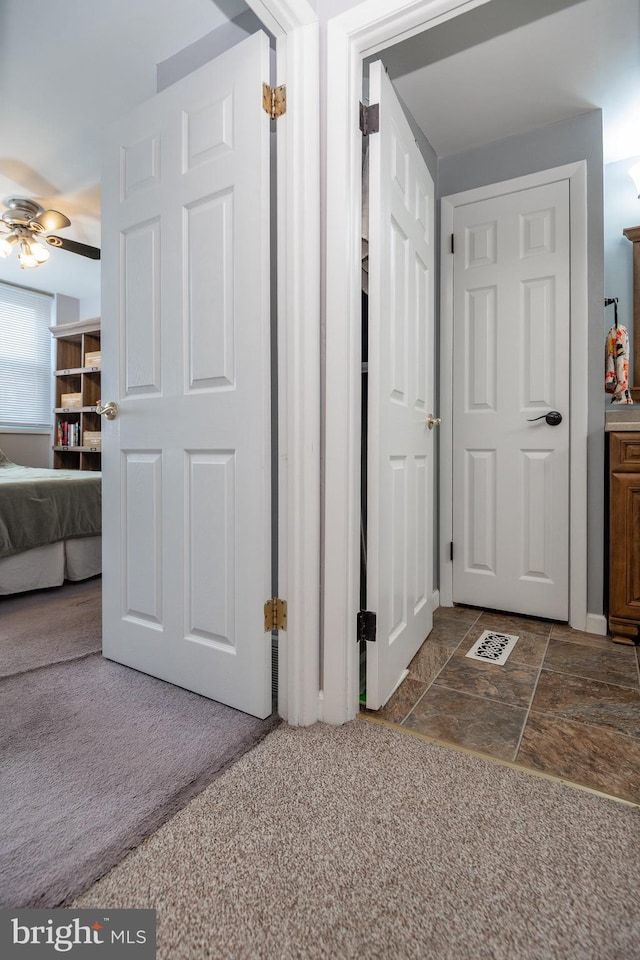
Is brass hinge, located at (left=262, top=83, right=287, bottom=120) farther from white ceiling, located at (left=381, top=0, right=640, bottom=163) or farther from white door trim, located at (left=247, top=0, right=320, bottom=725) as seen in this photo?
white ceiling, located at (left=381, top=0, right=640, bottom=163)

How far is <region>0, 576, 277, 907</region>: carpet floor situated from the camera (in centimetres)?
94

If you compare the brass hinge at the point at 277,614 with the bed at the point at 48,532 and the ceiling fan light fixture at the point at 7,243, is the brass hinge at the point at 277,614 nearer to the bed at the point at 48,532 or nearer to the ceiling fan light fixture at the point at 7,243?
the bed at the point at 48,532

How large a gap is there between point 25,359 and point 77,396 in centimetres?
64

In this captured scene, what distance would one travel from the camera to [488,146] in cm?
237

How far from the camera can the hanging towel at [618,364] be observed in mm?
2324

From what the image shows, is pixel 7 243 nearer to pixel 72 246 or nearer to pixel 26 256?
pixel 26 256

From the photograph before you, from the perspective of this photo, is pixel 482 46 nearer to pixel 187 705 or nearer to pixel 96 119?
pixel 96 119

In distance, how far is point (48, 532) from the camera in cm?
279

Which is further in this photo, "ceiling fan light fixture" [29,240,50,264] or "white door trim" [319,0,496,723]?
"ceiling fan light fixture" [29,240,50,264]

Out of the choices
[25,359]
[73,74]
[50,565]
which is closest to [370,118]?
[73,74]

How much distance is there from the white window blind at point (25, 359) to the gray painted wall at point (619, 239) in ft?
17.4

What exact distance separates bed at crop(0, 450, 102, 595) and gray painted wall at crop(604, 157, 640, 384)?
3058 millimetres

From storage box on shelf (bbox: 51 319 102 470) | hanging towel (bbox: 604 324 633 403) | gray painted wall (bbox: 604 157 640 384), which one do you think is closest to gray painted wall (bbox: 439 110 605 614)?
hanging towel (bbox: 604 324 633 403)

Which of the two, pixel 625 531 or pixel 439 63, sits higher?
pixel 439 63
